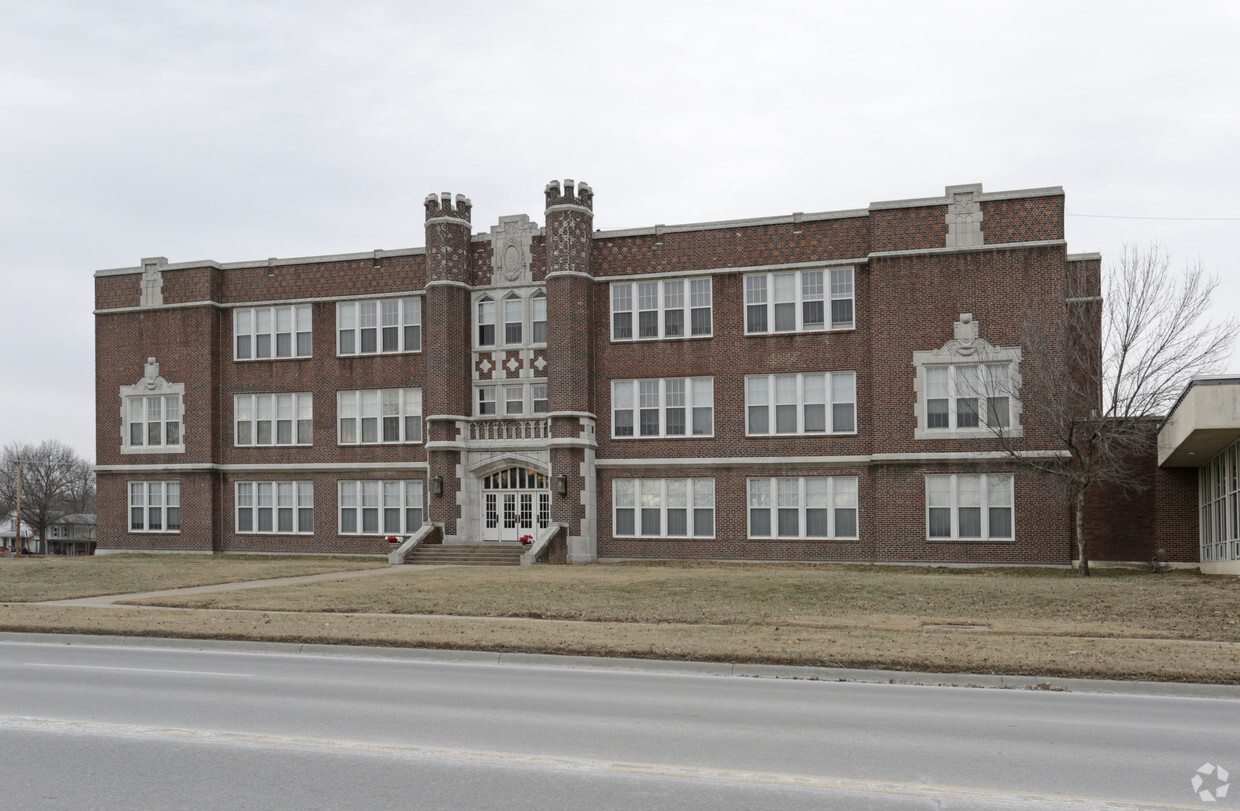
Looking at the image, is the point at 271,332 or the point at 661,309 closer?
the point at 661,309

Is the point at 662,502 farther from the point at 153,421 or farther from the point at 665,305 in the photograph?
the point at 153,421

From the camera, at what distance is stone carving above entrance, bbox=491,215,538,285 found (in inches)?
1453

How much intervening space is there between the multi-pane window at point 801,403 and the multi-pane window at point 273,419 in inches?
658

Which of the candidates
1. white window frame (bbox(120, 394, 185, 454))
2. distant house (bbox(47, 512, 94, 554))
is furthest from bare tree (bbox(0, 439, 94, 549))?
white window frame (bbox(120, 394, 185, 454))

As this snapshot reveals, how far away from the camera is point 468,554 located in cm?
3488

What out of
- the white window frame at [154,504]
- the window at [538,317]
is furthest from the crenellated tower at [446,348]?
the white window frame at [154,504]

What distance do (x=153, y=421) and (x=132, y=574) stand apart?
1482 cm

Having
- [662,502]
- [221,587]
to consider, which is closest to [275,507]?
[662,502]

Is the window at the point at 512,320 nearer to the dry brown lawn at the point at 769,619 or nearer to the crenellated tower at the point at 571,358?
the crenellated tower at the point at 571,358

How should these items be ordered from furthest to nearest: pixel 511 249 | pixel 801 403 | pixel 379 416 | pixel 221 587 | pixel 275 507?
pixel 275 507
pixel 379 416
pixel 511 249
pixel 801 403
pixel 221 587

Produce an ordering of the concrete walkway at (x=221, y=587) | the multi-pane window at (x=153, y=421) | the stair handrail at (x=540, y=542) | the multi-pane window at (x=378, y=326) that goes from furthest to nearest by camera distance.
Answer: the multi-pane window at (x=153, y=421), the multi-pane window at (x=378, y=326), the stair handrail at (x=540, y=542), the concrete walkway at (x=221, y=587)

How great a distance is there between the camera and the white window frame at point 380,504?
126 ft

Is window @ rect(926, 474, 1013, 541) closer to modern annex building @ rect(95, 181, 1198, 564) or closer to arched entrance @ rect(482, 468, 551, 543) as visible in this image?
modern annex building @ rect(95, 181, 1198, 564)

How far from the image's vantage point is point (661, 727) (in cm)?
937
